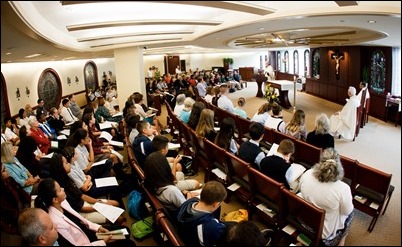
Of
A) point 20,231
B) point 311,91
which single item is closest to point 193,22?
point 20,231

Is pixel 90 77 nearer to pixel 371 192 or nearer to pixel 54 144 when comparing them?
pixel 54 144

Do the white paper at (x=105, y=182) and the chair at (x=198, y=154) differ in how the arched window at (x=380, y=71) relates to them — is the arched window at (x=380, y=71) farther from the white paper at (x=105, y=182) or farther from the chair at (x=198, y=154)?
the white paper at (x=105, y=182)

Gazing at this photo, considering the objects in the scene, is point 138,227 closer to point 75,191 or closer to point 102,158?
point 75,191

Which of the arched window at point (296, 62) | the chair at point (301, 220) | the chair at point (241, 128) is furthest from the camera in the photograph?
the arched window at point (296, 62)

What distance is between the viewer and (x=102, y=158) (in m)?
4.91

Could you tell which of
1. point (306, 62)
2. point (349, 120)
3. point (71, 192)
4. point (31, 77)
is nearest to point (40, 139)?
point (71, 192)

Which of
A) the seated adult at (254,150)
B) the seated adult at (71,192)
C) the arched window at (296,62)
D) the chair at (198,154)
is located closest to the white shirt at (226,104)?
the chair at (198,154)

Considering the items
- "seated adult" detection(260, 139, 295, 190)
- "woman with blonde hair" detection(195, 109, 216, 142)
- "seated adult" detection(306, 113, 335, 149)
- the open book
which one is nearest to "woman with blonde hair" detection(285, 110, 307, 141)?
"seated adult" detection(306, 113, 335, 149)

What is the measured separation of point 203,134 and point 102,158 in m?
1.74

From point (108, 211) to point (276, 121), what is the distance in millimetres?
3465

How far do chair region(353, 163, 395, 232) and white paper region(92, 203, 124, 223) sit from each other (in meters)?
Answer: 2.65

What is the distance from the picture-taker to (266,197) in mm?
3312

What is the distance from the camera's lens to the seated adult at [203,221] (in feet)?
7.14

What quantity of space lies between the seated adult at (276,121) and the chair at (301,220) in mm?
2665
